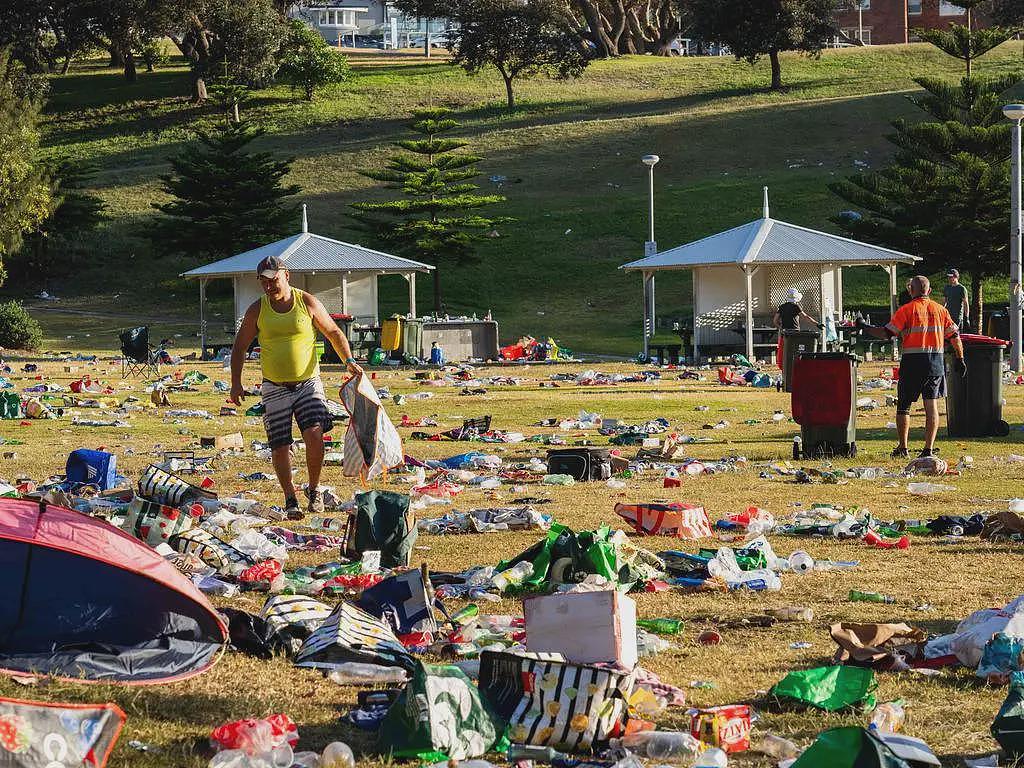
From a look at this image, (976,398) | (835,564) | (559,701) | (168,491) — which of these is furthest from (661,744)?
(976,398)

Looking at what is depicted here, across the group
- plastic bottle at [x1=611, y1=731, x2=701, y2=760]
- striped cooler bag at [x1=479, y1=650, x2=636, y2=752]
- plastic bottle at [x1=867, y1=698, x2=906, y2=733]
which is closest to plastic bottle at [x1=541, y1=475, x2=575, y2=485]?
plastic bottle at [x1=867, y1=698, x2=906, y2=733]

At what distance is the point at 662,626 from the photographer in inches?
249

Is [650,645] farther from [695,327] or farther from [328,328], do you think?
[695,327]

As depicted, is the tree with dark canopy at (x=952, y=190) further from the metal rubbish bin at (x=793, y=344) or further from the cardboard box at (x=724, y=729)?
the cardboard box at (x=724, y=729)

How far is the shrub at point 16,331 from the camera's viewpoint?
32188mm

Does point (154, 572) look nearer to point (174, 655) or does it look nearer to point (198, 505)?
point (174, 655)

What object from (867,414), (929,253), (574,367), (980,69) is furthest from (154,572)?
(980,69)

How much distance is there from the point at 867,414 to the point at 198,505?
398 inches

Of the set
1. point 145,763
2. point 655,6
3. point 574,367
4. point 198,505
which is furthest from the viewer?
point 655,6

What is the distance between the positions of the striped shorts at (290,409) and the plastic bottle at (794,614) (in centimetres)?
376

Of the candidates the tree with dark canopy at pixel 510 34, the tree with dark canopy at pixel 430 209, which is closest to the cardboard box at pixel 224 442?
the tree with dark canopy at pixel 430 209

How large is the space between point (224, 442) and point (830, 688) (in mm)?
9406

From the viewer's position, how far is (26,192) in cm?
4419

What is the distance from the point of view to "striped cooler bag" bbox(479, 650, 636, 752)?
15.2ft
